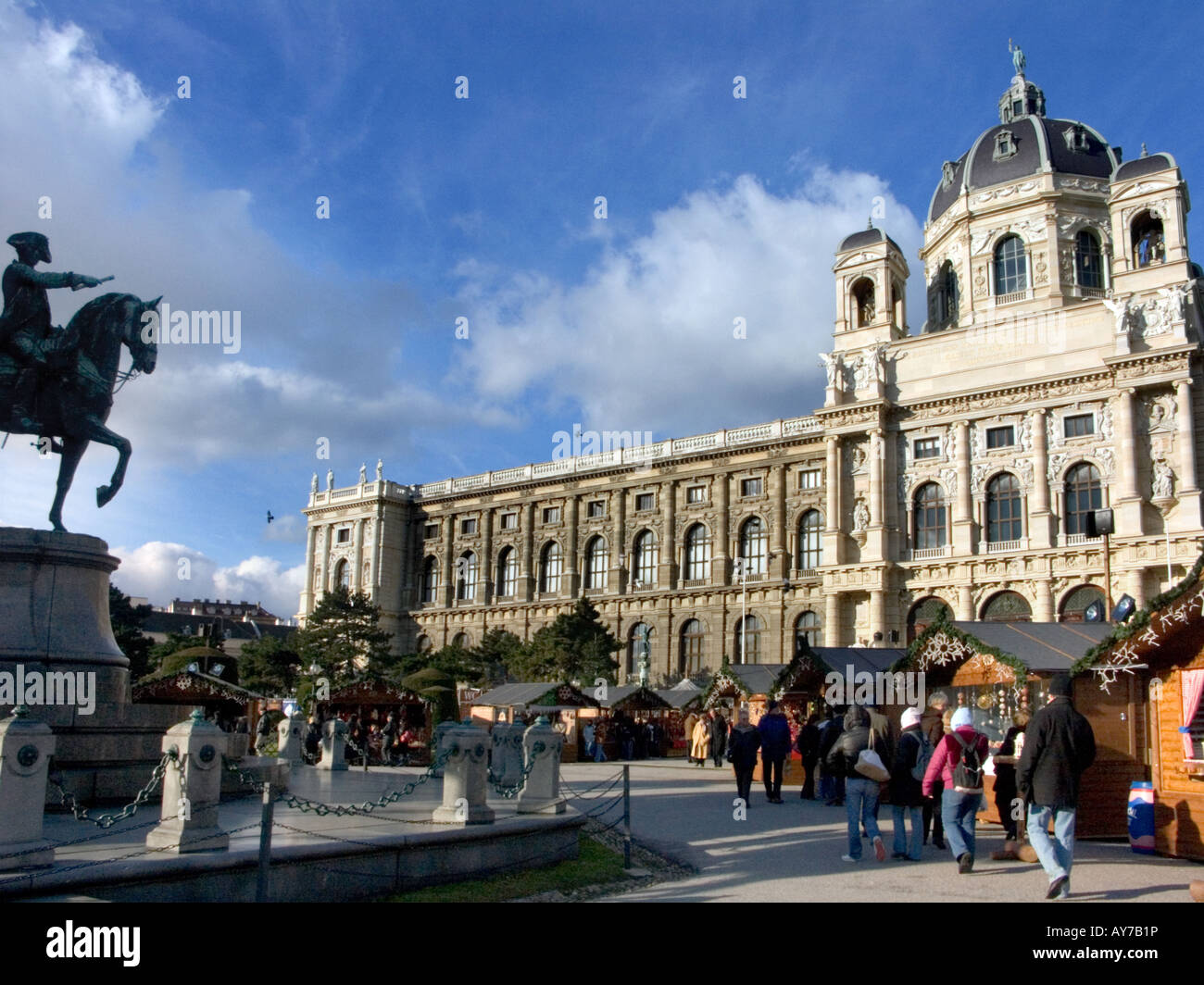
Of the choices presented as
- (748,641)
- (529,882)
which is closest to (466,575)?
(748,641)

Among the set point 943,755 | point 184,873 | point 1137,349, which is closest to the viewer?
point 184,873

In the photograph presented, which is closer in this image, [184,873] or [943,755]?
[184,873]

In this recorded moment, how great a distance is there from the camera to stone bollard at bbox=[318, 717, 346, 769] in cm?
2067

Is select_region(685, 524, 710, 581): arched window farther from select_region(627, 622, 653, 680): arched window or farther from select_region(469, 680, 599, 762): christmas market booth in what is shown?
select_region(469, 680, 599, 762): christmas market booth

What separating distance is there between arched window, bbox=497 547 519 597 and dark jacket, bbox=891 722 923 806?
185 ft

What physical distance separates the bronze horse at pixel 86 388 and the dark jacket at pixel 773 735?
11.3 meters

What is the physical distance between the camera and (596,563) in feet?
208

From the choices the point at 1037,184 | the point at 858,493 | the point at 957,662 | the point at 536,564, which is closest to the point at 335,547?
the point at 536,564

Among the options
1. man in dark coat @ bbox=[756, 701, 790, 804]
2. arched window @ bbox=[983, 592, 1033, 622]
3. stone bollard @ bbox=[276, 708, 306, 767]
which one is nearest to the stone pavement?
man in dark coat @ bbox=[756, 701, 790, 804]

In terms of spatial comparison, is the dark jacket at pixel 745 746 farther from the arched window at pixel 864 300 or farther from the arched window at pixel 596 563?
the arched window at pixel 596 563

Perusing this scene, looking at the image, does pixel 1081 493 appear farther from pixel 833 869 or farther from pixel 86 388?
pixel 86 388
